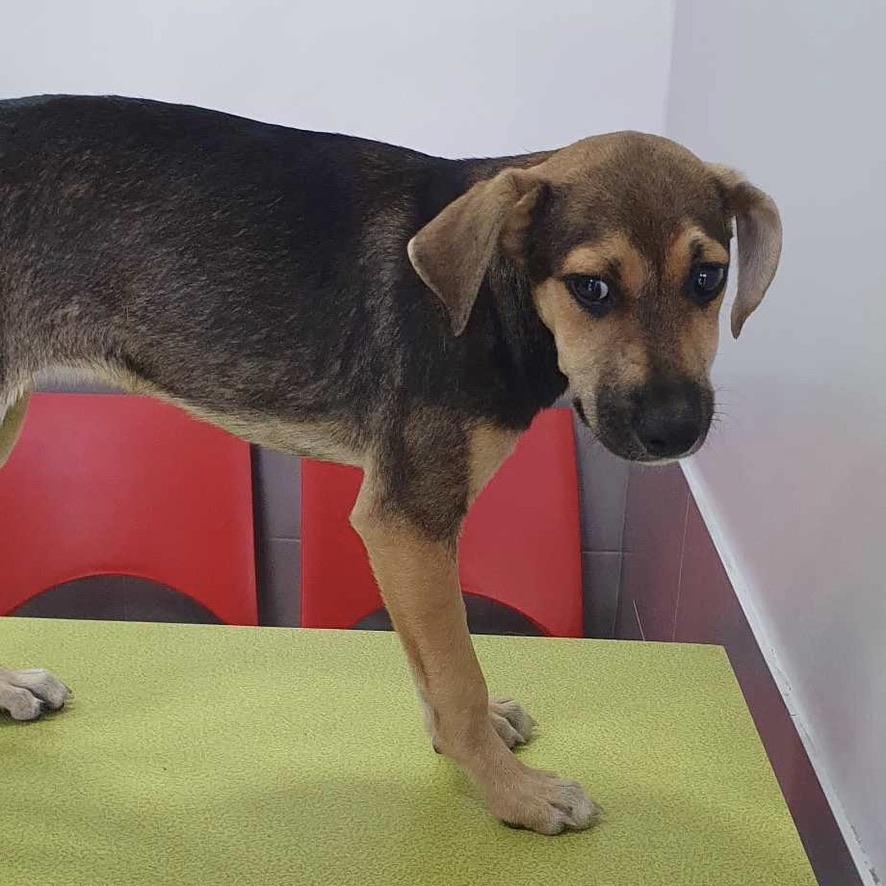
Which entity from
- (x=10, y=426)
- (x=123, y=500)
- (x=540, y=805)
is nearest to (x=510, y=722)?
→ (x=540, y=805)

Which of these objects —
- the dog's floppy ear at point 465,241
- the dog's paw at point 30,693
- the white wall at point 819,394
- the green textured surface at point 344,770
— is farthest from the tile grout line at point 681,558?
the dog's paw at point 30,693

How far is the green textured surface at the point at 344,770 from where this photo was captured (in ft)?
3.56

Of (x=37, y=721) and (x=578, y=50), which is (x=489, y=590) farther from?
(x=578, y=50)

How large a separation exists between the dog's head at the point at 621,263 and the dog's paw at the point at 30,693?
87cm

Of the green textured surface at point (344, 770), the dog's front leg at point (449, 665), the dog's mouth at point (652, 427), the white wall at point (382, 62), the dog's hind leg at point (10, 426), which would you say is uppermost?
the white wall at point (382, 62)

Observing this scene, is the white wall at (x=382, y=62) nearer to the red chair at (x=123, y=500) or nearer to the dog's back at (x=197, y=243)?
the red chair at (x=123, y=500)

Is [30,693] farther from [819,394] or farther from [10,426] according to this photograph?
[819,394]

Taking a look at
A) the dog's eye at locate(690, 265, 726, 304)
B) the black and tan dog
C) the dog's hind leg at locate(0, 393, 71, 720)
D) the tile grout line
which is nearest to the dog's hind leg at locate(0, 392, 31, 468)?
the dog's hind leg at locate(0, 393, 71, 720)

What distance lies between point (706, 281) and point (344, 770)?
773 millimetres

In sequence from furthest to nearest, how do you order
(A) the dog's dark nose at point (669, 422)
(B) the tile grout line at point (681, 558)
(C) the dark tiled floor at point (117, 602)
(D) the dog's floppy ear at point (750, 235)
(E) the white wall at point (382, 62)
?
1. (C) the dark tiled floor at point (117, 602)
2. (E) the white wall at point (382, 62)
3. (B) the tile grout line at point (681, 558)
4. (D) the dog's floppy ear at point (750, 235)
5. (A) the dog's dark nose at point (669, 422)

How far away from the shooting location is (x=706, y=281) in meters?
0.93

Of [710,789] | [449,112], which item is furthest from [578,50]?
[710,789]

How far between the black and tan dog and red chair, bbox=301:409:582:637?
0.96 m

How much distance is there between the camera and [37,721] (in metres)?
1.37
